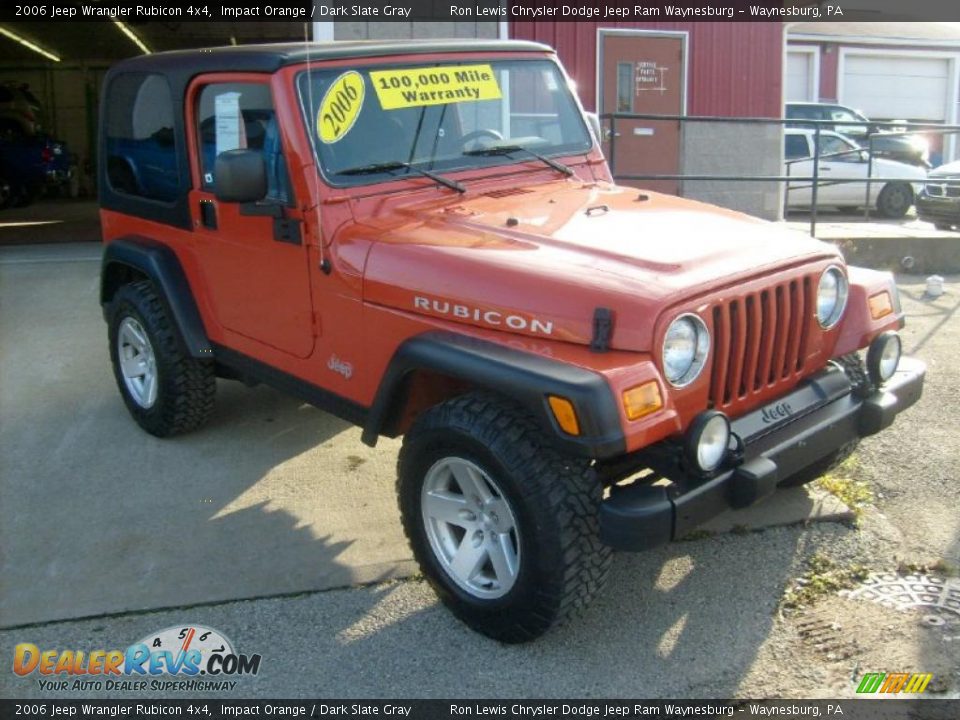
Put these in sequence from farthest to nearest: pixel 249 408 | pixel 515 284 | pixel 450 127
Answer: pixel 249 408 < pixel 450 127 < pixel 515 284

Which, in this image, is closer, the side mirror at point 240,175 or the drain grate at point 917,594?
the drain grate at point 917,594

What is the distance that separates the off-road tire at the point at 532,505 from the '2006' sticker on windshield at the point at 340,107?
1331 millimetres

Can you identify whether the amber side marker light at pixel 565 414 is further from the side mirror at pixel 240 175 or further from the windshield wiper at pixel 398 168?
the side mirror at pixel 240 175

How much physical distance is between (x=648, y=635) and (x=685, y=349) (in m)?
1.01

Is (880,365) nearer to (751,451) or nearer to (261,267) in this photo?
(751,451)

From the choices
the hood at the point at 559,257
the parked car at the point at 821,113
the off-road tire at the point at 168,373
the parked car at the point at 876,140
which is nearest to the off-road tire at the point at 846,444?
the hood at the point at 559,257

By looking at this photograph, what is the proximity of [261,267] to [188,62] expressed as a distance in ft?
3.71

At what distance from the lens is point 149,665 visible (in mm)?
3266

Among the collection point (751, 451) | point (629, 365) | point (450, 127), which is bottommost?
point (751, 451)

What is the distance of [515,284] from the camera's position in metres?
3.18

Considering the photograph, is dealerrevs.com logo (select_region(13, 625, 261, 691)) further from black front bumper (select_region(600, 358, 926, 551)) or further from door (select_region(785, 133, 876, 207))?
door (select_region(785, 133, 876, 207))

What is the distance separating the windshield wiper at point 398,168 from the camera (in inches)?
154

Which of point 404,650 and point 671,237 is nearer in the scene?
point 404,650

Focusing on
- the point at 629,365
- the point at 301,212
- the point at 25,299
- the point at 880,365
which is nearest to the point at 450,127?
the point at 301,212
